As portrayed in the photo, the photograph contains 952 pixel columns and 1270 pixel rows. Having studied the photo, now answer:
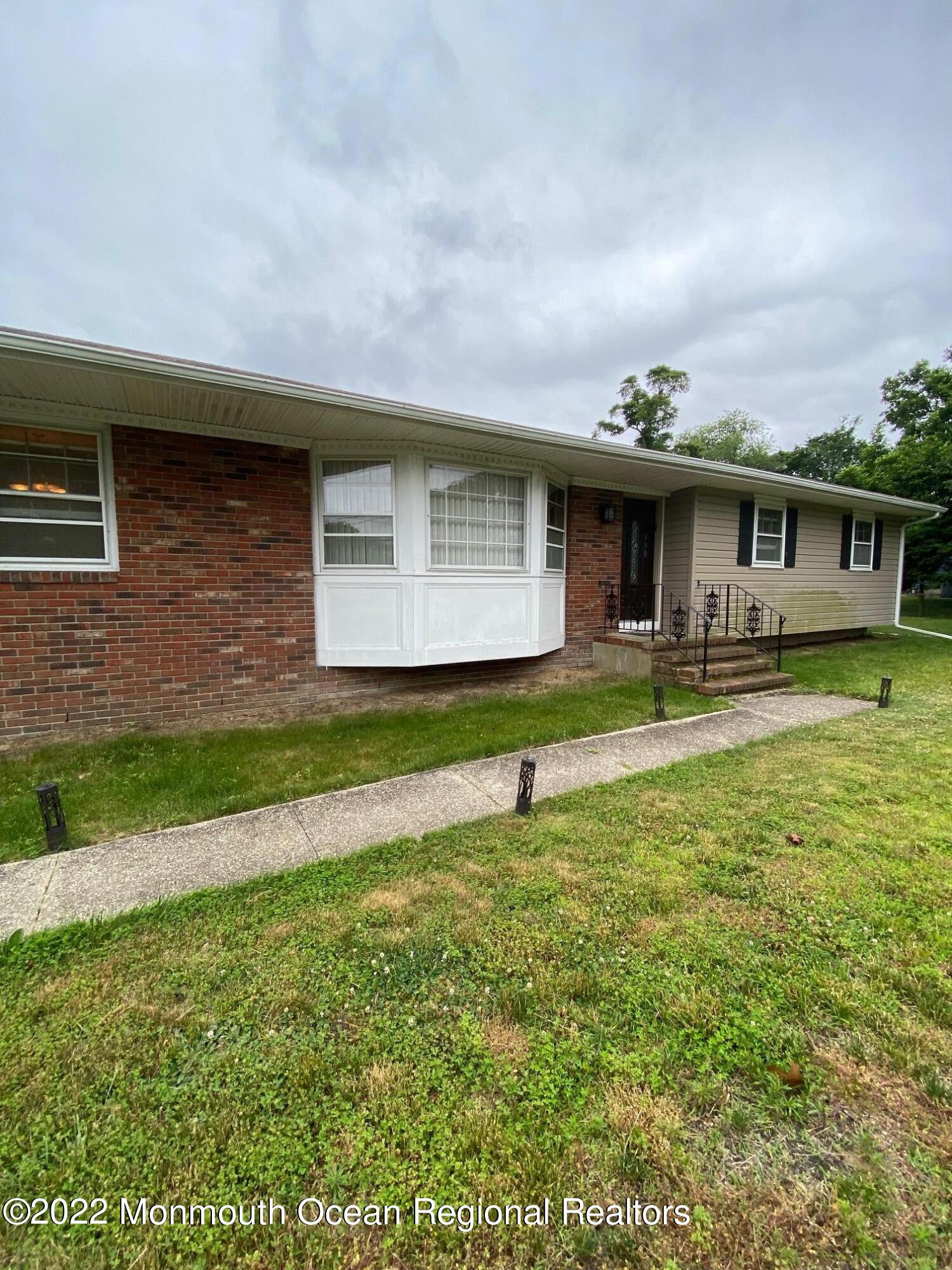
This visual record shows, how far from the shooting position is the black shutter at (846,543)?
35.8 ft

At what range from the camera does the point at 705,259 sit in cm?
1633

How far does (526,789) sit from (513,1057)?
69.9 inches

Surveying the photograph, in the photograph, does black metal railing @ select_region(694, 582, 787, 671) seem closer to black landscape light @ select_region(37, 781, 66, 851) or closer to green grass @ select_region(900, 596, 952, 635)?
green grass @ select_region(900, 596, 952, 635)

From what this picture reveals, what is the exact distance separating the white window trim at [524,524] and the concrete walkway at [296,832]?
2618 millimetres

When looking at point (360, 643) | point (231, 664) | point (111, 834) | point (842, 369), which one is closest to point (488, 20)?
point (360, 643)

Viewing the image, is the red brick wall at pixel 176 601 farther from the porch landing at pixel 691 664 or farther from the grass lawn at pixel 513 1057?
the porch landing at pixel 691 664

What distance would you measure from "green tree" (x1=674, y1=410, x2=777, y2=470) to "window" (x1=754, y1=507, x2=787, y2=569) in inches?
1439

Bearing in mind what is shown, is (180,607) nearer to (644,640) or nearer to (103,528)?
(103,528)

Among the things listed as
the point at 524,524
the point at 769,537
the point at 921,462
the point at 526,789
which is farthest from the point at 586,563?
the point at 921,462

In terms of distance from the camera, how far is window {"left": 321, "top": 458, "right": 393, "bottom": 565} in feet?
19.6

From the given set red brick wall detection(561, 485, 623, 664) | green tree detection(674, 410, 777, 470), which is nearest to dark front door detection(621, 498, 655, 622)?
red brick wall detection(561, 485, 623, 664)

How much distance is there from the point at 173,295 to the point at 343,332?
7.30 m

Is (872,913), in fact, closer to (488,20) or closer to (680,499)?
(680,499)

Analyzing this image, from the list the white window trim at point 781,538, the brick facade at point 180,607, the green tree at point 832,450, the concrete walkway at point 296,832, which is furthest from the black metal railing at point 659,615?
the green tree at point 832,450
